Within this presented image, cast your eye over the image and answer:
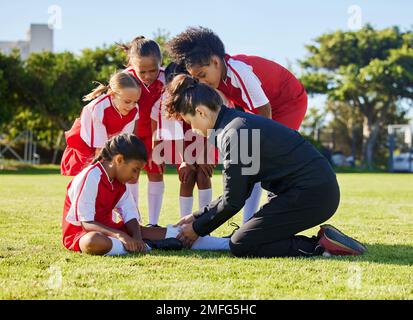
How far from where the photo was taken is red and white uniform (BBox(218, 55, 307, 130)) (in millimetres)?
5230

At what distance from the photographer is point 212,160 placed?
5910 mm

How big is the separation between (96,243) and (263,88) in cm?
216

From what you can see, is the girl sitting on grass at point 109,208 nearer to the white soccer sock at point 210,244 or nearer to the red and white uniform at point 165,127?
the white soccer sock at point 210,244

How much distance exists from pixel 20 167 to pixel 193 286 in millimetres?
22847

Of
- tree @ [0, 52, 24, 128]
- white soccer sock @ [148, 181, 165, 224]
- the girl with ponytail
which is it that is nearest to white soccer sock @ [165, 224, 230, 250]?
the girl with ponytail

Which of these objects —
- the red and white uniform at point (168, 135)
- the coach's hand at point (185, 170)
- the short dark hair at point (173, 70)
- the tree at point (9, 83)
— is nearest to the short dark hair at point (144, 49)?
the short dark hair at point (173, 70)

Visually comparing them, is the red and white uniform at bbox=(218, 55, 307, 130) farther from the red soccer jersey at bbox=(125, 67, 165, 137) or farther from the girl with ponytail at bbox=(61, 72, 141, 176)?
the girl with ponytail at bbox=(61, 72, 141, 176)

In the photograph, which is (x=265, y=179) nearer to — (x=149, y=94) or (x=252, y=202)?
(x=252, y=202)

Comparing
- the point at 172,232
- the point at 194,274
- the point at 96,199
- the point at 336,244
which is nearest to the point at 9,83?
the point at 172,232

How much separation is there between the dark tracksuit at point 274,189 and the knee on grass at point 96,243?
0.62 metres

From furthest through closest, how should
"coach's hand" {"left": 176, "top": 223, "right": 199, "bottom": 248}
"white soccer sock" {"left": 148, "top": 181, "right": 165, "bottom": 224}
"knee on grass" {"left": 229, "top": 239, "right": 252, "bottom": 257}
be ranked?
"white soccer sock" {"left": 148, "top": 181, "right": 165, "bottom": 224}
"coach's hand" {"left": 176, "top": 223, "right": 199, "bottom": 248}
"knee on grass" {"left": 229, "top": 239, "right": 252, "bottom": 257}

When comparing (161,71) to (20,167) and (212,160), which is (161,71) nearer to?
(212,160)

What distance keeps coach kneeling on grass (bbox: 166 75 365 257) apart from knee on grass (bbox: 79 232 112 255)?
600 millimetres
